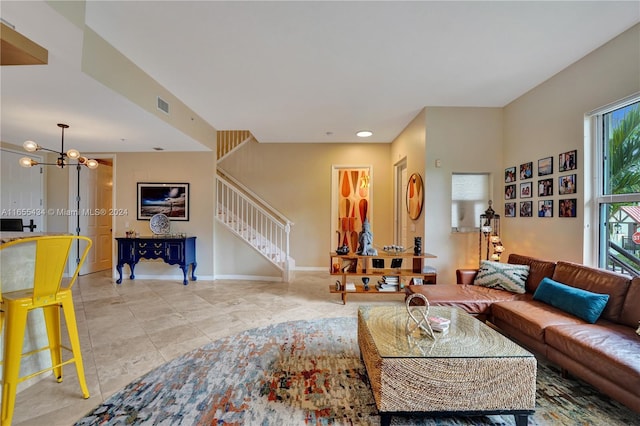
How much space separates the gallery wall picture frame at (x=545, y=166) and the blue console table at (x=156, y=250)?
5.37 m

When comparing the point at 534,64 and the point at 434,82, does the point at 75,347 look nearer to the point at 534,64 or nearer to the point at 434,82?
the point at 434,82

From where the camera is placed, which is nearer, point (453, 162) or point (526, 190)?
point (526, 190)

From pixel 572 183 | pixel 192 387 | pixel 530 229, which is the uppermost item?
pixel 572 183

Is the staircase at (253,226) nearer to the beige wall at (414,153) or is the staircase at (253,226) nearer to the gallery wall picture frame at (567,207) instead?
the beige wall at (414,153)

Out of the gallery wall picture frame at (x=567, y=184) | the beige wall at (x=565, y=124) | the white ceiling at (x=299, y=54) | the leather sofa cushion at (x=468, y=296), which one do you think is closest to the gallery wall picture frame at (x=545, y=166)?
the beige wall at (x=565, y=124)

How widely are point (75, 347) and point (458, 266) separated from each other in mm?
4322

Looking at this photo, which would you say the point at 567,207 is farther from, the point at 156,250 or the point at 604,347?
the point at 156,250

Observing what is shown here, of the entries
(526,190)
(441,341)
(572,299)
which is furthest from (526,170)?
(441,341)

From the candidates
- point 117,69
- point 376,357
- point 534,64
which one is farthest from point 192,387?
point 534,64

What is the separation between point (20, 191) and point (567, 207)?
813 centimetres

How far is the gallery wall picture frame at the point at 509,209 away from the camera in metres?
3.91

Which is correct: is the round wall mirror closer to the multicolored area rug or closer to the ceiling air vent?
the multicolored area rug

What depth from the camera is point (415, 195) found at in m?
4.49

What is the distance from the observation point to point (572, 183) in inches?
119
